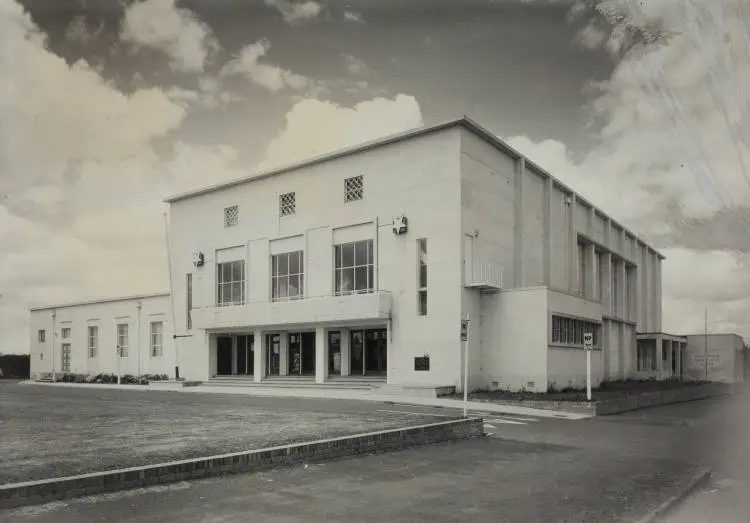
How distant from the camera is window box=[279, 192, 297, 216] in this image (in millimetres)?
36812

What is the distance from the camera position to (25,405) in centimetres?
2138

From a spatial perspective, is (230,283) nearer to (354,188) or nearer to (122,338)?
(354,188)

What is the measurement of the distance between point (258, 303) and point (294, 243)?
380 centimetres

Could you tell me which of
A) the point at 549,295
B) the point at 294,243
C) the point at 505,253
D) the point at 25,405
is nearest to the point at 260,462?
the point at 25,405

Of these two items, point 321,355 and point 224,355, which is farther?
point 224,355

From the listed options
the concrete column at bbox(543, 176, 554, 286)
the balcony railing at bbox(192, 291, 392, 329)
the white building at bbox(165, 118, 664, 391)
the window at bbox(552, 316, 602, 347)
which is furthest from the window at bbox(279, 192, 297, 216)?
the window at bbox(552, 316, 602, 347)

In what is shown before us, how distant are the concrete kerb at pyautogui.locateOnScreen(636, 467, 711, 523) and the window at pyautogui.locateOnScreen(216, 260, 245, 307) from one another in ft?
103

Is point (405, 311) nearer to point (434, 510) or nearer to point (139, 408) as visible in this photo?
point (139, 408)

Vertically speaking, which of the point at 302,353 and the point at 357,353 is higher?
the point at 357,353

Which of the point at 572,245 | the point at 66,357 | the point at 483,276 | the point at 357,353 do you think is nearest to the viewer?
the point at 483,276

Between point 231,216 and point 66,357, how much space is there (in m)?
24.3

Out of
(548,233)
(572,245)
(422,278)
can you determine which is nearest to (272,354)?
(422,278)

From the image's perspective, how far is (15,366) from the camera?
214ft

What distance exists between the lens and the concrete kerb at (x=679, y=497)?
7492mm
